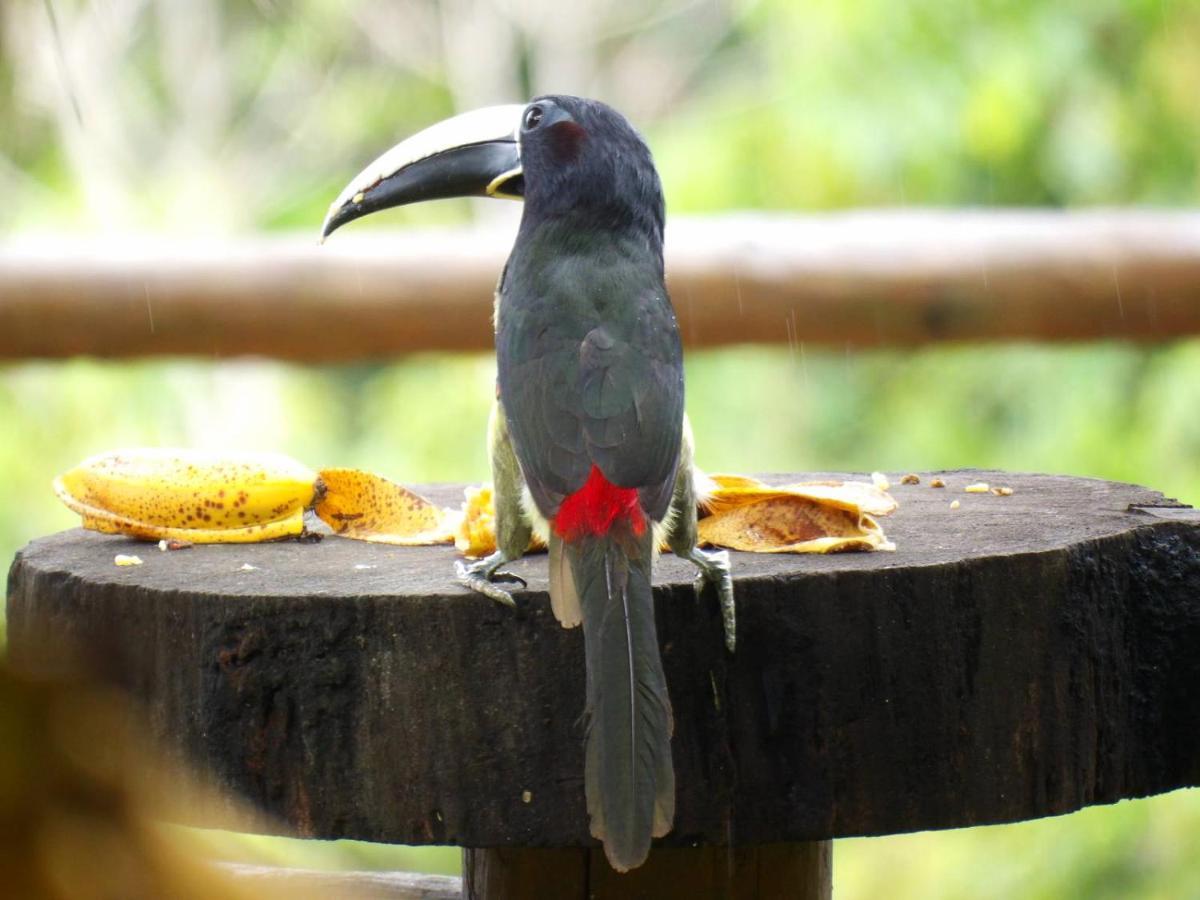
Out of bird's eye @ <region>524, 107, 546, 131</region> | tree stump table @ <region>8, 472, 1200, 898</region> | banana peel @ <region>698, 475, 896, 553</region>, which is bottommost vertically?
tree stump table @ <region>8, 472, 1200, 898</region>

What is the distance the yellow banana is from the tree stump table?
1.23 feet

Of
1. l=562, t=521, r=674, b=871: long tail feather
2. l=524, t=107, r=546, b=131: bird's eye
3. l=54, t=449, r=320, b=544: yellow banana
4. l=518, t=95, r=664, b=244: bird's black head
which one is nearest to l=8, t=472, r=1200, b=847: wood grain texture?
l=562, t=521, r=674, b=871: long tail feather

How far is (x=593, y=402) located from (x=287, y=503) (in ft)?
2.24

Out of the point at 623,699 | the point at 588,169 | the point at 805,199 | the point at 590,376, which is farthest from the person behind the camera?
the point at 805,199

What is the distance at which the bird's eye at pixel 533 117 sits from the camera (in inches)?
84.9

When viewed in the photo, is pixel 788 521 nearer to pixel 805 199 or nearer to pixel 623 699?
pixel 623 699

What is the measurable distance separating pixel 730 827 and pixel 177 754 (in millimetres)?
632

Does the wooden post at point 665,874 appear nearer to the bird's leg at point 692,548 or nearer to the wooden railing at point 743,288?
the bird's leg at point 692,548

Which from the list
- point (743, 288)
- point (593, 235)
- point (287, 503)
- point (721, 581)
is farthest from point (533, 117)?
point (743, 288)

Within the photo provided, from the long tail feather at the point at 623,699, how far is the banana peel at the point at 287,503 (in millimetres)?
411

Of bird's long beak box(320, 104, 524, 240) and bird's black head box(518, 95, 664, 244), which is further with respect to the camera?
bird's long beak box(320, 104, 524, 240)

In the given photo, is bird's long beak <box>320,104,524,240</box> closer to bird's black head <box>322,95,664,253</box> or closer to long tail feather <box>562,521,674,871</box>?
bird's black head <box>322,95,664,253</box>

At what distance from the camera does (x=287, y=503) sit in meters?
2.27

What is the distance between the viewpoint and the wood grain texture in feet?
5.58
